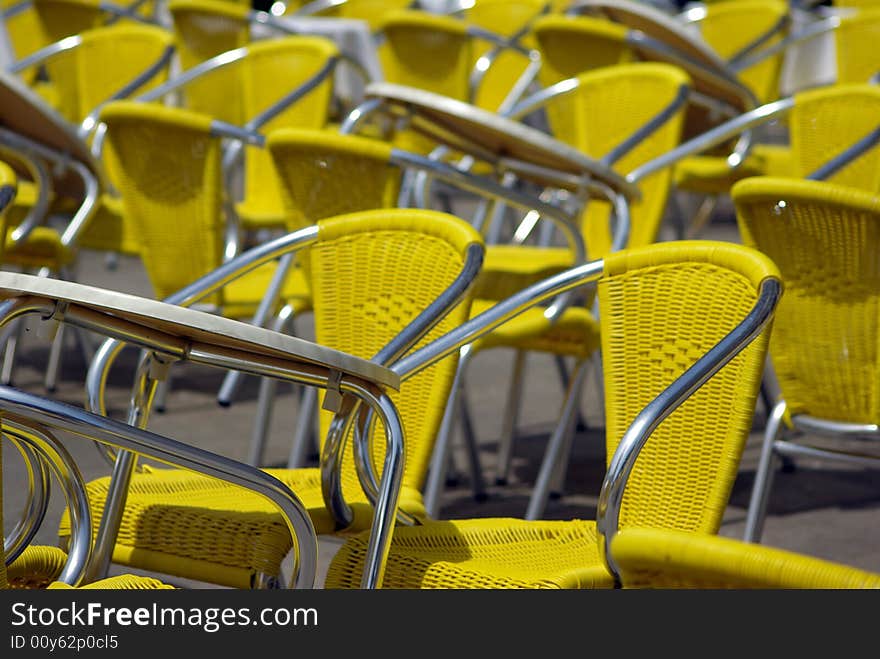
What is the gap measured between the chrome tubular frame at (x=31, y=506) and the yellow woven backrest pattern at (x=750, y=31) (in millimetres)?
4291

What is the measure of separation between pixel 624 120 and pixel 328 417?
1.91 m

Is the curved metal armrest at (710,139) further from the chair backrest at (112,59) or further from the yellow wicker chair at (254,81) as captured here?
the chair backrest at (112,59)

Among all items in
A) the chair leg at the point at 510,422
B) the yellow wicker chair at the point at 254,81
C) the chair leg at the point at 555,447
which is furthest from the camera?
the yellow wicker chair at the point at 254,81

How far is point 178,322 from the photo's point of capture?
1.34 metres

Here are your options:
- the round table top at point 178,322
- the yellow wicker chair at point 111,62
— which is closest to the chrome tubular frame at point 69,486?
the round table top at point 178,322

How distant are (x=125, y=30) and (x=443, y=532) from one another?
3.32 m

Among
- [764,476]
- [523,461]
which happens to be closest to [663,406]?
[764,476]

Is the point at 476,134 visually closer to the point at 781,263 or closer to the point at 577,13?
the point at 781,263

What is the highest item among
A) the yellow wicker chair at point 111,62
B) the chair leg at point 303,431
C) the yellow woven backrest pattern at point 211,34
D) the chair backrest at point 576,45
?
the yellow woven backrest pattern at point 211,34

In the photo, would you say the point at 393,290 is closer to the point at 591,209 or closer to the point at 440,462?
the point at 440,462

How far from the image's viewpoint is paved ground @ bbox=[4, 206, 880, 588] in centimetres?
317

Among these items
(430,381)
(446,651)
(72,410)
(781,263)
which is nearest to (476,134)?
(781,263)

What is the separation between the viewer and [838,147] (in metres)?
3.48

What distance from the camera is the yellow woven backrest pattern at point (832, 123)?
3416 millimetres
